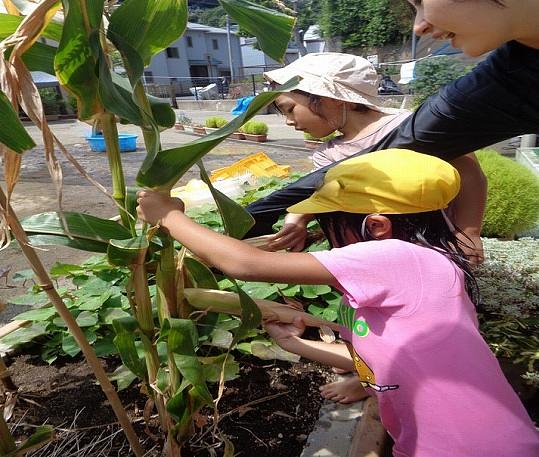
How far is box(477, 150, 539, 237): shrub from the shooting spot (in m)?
2.83

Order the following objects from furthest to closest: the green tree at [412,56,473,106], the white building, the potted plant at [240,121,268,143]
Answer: the white building, the potted plant at [240,121,268,143], the green tree at [412,56,473,106]

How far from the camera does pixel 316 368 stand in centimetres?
167

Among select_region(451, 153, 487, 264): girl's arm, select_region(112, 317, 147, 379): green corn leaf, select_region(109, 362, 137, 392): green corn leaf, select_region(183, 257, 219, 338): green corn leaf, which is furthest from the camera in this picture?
select_region(451, 153, 487, 264): girl's arm

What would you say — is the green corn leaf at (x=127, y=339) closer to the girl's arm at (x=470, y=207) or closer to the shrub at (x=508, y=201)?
the girl's arm at (x=470, y=207)

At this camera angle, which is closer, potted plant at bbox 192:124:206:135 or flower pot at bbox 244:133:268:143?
flower pot at bbox 244:133:268:143

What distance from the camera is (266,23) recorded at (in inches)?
37.4

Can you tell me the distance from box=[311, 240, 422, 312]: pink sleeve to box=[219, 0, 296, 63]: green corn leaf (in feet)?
1.52

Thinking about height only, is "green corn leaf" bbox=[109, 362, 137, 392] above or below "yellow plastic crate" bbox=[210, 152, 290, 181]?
above

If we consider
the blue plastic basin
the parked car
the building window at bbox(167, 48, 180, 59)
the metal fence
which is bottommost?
the metal fence

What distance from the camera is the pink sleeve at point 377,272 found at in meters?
0.91

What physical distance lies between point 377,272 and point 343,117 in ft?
3.26

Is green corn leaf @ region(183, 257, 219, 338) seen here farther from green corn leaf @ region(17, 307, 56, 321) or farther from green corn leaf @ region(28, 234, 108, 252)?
green corn leaf @ region(17, 307, 56, 321)

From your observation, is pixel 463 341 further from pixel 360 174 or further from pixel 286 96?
pixel 286 96

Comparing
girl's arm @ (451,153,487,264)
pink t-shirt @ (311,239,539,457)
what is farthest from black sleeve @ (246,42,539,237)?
pink t-shirt @ (311,239,539,457)
